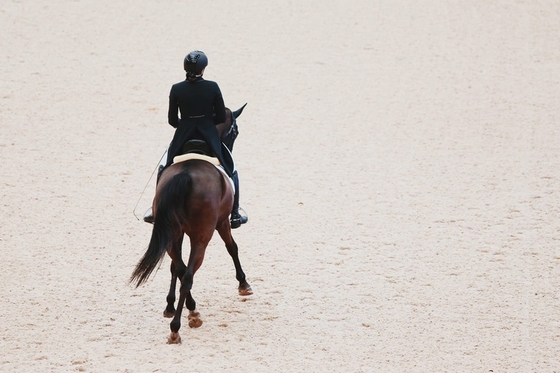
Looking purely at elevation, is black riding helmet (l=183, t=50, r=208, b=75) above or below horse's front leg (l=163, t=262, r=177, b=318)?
above

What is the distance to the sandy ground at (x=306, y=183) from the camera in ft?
26.5

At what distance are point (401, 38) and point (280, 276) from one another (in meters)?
10.5

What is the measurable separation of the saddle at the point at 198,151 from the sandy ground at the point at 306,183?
1.68 metres

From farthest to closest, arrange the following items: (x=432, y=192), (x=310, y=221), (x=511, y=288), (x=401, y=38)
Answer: (x=401, y=38) < (x=432, y=192) < (x=310, y=221) < (x=511, y=288)

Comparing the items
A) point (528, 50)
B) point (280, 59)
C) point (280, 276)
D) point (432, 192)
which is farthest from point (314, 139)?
point (528, 50)

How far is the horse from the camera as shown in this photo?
7.50 m

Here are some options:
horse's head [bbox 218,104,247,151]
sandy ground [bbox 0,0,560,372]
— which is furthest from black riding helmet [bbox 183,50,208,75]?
sandy ground [bbox 0,0,560,372]

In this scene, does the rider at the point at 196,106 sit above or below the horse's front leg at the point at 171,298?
above

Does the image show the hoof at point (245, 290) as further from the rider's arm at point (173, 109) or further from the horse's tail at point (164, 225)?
the rider's arm at point (173, 109)

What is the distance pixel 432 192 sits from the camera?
12.4m

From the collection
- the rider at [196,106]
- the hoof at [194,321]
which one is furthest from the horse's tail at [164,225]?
the hoof at [194,321]

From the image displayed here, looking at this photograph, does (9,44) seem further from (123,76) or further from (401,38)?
(401,38)

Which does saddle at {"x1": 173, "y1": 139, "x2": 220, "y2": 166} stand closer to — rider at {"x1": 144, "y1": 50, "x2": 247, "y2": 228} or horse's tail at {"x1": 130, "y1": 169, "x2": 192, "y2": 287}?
rider at {"x1": 144, "y1": 50, "x2": 247, "y2": 228}

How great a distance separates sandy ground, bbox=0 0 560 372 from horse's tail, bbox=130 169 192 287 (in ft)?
2.74
